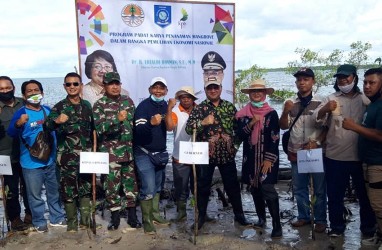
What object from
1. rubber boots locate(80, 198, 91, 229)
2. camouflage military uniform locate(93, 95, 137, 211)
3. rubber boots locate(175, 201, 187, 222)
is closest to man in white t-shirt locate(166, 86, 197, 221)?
rubber boots locate(175, 201, 187, 222)

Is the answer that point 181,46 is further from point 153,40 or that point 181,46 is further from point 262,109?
point 262,109

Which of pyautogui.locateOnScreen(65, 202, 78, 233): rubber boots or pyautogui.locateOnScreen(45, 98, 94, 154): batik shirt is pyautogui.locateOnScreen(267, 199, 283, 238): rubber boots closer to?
pyautogui.locateOnScreen(45, 98, 94, 154): batik shirt

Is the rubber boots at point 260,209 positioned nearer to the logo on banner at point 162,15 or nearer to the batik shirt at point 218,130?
the batik shirt at point 218,130

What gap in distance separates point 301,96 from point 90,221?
3514 millimetres

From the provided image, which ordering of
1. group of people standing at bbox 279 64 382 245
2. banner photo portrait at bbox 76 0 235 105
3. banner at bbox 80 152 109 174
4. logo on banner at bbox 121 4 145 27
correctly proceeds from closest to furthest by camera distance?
group of people standing at bbox 279 64 382 245 < banner at bbox 80 152 109 174 < banner photo portrait at bbox 76 0 235 105 < logo on banner at bbox 121 4 145 27

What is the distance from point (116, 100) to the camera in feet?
16.2

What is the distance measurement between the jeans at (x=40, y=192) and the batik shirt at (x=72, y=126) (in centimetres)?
44

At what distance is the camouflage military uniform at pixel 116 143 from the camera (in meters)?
4.82

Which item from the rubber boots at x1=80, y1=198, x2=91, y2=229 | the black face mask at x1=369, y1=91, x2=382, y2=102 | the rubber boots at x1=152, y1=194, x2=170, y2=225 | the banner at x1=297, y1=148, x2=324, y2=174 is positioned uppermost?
the black face mask at x1=369, y1=91, x2=382, y2=102

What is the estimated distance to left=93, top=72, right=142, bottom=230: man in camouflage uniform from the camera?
482 cm

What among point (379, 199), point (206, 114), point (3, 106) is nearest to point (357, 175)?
point (379, 199)

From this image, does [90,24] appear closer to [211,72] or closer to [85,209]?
[211,72]

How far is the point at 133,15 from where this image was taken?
6.47 m

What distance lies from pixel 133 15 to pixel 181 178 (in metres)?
3.07
